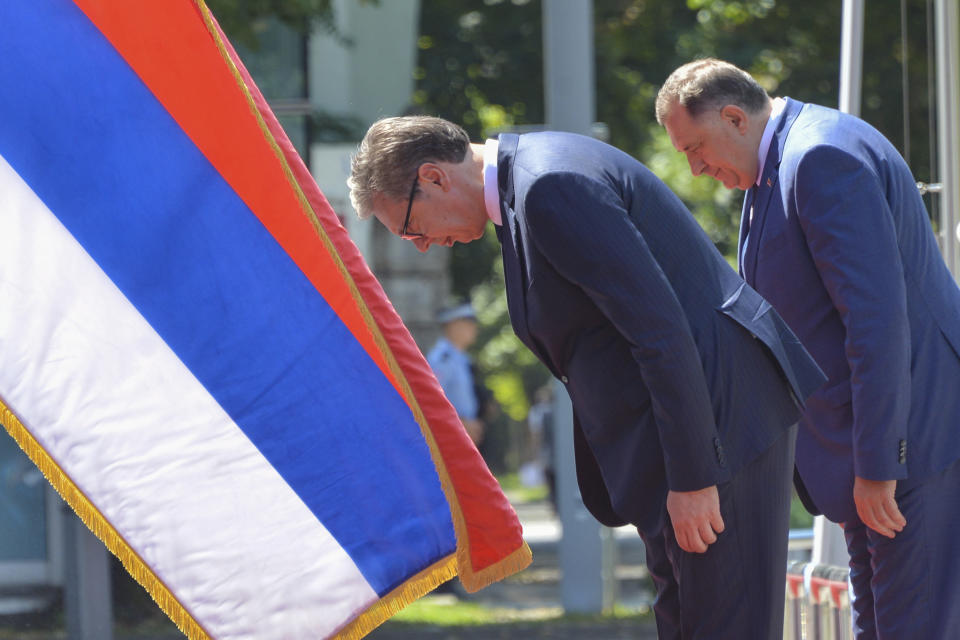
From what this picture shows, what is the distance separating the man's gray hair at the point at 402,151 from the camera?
9.46 ft

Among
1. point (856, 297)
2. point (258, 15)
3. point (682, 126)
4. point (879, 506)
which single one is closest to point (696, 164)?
point (682, 126)

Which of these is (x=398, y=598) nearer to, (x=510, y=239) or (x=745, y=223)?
(x=510, y=239)

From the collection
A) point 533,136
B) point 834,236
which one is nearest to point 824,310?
point 834,236

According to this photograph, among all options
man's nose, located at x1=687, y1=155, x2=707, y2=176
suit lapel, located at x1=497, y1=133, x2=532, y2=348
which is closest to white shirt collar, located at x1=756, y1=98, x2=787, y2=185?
man's nose, located at x1=687, y1=155, x2=707, y2=176

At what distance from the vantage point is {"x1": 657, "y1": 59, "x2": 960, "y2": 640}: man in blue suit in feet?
9.87

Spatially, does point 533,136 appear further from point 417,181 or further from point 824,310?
point 824,310

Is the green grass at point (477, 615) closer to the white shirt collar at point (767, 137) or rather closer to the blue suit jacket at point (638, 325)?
the white shirt collar at point (767, 137)

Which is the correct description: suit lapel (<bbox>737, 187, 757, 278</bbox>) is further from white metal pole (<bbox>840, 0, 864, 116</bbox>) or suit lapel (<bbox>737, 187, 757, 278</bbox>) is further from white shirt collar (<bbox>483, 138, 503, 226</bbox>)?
white metal pole (<bbox>840, 0, 864, 116</bbox>)

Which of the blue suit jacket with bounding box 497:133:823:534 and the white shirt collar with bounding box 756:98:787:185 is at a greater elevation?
the white shirt collar with bounding box 756:98:787:185

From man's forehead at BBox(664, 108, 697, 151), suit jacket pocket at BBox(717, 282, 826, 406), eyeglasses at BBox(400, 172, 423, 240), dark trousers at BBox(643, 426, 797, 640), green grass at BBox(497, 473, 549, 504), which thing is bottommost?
green grass at BBox(497, 473, 549, 504)

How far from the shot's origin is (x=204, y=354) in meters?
3.17

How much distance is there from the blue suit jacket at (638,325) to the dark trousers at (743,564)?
0.07 m

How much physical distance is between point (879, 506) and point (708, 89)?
101 cm

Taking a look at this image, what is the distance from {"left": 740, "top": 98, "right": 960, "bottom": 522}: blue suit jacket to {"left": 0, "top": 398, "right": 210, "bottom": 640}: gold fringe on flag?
1490mm
